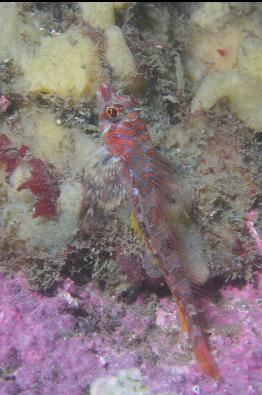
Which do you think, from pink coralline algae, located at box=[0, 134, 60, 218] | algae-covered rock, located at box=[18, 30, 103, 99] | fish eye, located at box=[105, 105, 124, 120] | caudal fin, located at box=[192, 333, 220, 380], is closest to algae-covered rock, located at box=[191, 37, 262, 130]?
fish eye, located at box=[105, 105, 124, 120]

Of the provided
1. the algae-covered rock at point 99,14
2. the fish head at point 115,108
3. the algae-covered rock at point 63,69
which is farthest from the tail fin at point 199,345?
the algae-covered rock at point 99,14

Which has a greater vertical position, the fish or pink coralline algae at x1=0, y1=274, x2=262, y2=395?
the fish

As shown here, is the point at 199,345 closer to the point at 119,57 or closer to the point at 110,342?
the point at 110,342

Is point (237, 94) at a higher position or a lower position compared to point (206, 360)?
higher

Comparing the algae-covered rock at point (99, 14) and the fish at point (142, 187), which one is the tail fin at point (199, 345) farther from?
the algae-covered rock at point (99, 14)

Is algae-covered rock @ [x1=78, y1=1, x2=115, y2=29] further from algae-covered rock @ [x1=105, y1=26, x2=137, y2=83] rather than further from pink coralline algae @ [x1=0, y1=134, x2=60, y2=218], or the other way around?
pink coralline algae @ [x1=0, y1=134, x2=60, y2=218]

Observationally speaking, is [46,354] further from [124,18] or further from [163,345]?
[124,18]

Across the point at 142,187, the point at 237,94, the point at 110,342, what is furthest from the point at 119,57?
the point at 110,342

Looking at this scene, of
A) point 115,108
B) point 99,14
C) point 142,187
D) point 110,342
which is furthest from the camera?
point 99,14
